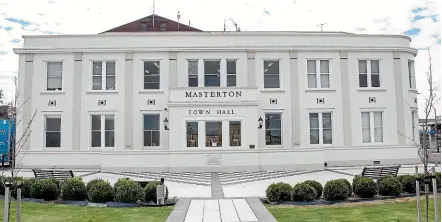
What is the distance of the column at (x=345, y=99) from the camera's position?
Answer: 82.9ft

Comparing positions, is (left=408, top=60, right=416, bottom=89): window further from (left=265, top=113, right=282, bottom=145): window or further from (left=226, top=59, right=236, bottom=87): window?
(left=226, top=59, right=236, bottom=87): window

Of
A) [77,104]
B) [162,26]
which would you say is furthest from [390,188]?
[162,26]

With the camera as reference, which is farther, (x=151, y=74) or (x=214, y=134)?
(x=151, y=74)

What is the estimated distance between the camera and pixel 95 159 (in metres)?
24.2

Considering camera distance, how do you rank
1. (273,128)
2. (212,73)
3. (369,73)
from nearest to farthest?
1. (273,128)
2. (212,73)
3. (369,73)

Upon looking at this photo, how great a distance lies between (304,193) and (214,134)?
37.7 ft

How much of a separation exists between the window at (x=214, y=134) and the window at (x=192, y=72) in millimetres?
3342

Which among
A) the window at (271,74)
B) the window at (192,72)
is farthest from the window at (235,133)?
the window at (192,72)

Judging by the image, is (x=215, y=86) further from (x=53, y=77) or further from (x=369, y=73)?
(x=53, y=77)

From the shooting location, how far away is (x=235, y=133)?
2322cm

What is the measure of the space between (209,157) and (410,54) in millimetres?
15259

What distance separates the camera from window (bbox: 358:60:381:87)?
25938 millimetres

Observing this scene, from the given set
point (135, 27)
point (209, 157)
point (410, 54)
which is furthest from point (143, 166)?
point (135, 27)

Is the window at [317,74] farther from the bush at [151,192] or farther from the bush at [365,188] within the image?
the bush at [151,192]
